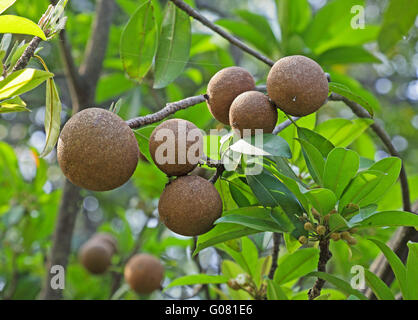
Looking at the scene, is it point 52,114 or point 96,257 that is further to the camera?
point 96,257

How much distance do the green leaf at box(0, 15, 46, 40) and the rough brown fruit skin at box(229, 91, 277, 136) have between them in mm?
340

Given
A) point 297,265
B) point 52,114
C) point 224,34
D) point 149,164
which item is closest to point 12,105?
point 52,114

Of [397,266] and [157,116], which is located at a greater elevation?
[157,116]

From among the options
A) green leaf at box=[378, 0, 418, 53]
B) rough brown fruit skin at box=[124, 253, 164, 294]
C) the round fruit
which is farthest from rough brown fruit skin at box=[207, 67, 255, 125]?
the round fruit

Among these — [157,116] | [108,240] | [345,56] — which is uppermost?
[157,116]

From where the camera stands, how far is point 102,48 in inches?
76.7

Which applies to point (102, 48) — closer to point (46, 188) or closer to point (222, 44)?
point (222, 44)

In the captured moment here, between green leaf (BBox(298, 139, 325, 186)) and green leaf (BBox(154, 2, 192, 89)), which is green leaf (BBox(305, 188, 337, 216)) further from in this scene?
green leaf (BBox(154, 2, 192, 89))

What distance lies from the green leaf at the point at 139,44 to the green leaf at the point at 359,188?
0.61m

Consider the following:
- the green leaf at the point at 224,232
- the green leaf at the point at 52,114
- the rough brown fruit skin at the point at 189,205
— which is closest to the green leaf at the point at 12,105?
the green leaf at the point at 52,114

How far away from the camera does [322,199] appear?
841mm

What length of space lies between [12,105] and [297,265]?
740 millimetres

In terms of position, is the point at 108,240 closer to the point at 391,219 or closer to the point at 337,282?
the point at 337,282
